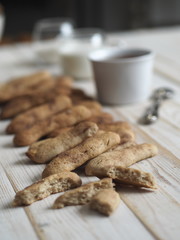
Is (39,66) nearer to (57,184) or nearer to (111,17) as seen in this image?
(57,184)

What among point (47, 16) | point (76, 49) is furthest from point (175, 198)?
point (47, 16)

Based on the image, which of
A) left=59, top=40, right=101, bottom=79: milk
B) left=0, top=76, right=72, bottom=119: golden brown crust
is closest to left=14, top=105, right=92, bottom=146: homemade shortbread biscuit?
left=0, top=76, right=72, bottom=119: golden brown crust

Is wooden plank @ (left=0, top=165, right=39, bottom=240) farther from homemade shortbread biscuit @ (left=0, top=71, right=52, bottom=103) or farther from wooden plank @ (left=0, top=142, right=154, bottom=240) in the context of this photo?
homemade shortbread biscuit @ (left=0, top=71, right=52, bottom=103)

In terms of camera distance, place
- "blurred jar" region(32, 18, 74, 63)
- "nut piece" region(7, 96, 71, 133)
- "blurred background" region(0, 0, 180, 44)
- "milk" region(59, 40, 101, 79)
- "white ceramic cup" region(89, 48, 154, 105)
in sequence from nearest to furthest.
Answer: "nut piece" region(7, 96, 71, 133), "white ceramic cup" region(89, 48, 154, 105), "milk" region(59, 40, 101, 79), "blurred jar" region(32, 18, 74, 63), "blurred background" region(0, 0, 180, 44)

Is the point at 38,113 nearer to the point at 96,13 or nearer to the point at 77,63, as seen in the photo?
the point at 77,63

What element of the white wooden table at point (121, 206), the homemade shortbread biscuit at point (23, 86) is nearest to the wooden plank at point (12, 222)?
the white wooden table at point (121, 206)

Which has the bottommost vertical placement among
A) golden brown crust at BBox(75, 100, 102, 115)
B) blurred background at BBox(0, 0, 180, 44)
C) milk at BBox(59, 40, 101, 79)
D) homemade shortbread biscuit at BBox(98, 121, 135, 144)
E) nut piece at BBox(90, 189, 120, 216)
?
blurred background at BBox(0, 0, 180, 44)
